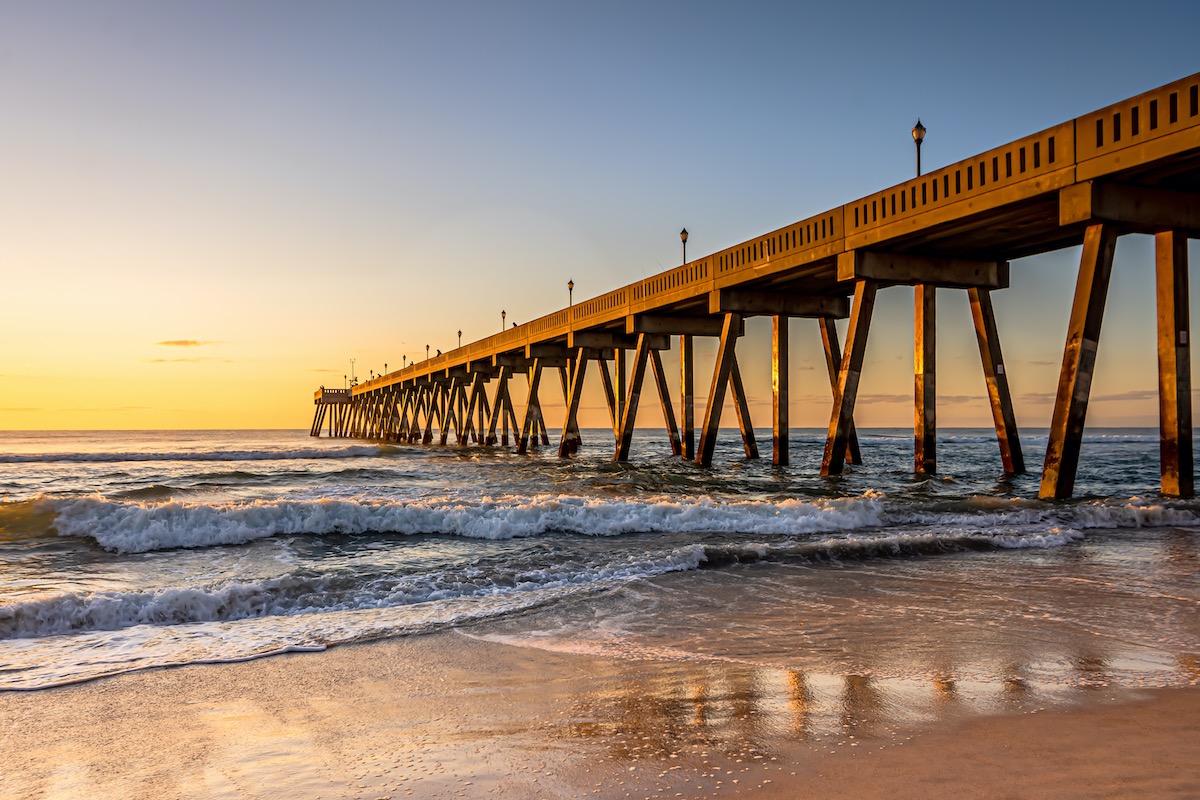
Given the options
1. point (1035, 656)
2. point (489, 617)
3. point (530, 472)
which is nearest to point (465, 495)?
point (530, 472)

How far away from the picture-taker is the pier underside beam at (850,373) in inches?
742

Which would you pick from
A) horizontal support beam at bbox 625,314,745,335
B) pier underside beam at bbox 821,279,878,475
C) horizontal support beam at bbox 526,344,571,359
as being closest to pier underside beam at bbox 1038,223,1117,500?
pier underside beam at bbox 821,279,878,475

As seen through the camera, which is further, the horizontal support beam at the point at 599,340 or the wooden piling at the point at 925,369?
the horizontal support beam at the point at 599,340

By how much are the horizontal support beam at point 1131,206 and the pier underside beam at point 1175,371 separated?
0.33m

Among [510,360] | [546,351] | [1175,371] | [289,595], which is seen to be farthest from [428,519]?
[510,360]

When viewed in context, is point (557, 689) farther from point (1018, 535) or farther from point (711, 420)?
point (711, 420)

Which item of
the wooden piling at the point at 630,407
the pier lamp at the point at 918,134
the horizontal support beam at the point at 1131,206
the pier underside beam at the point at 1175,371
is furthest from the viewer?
the wooden piling at the point at 630,407

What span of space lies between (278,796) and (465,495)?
1326 centimetres

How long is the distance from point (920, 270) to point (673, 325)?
1165 cm

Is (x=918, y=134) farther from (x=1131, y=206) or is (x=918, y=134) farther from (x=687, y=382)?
(x=687, y=382)

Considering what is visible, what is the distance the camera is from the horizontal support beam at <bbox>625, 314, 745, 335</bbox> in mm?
29391

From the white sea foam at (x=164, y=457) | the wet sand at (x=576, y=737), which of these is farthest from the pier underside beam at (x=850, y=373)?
the white sea foam at (x=164, y=457)

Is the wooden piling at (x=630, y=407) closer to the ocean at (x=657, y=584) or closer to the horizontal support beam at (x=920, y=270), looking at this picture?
the horizontal support beam at (x=920, y=270)

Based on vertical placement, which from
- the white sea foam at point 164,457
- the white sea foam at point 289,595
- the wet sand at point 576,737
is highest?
the wet sand at point 576,737
